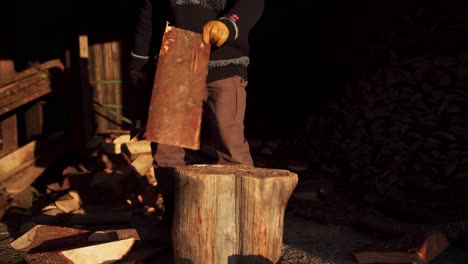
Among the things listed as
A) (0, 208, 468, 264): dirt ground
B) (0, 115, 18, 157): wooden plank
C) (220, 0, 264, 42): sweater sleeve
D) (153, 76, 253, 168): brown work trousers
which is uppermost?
(220, 0, 264, 42): sweater sleeve

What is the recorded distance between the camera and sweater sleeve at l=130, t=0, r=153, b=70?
3.08 metres

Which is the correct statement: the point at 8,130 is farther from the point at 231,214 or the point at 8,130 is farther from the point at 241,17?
the point at 231,214

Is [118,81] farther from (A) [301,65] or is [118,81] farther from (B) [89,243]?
(B) [89,243]

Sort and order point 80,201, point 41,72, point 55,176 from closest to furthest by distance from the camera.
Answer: point 80,201
point 41,72
point 55,176

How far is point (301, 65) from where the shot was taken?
6.60m

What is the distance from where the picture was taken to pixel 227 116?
9.02ft

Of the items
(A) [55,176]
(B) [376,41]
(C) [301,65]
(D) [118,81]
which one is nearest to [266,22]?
(C) [301,65]

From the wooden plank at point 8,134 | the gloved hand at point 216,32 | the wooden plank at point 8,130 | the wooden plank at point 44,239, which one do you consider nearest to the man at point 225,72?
the gloved hand at point 216,32

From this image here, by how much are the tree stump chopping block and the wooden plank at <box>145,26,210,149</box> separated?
379mm

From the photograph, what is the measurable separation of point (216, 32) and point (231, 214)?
41.8 inches

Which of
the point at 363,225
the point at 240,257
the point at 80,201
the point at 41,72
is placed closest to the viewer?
the point at 240,257

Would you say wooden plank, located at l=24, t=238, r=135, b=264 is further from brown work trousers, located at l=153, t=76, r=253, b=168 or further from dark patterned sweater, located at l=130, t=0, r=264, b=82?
dark patterned sweater, located at l=130, t=0, r=264, b=82

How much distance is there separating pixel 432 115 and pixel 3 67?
5.32 meters

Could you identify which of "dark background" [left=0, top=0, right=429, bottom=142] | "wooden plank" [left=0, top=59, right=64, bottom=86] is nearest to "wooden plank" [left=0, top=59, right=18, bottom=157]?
"wooden plank" [left=0, top=59, right=64, bottom=86]
